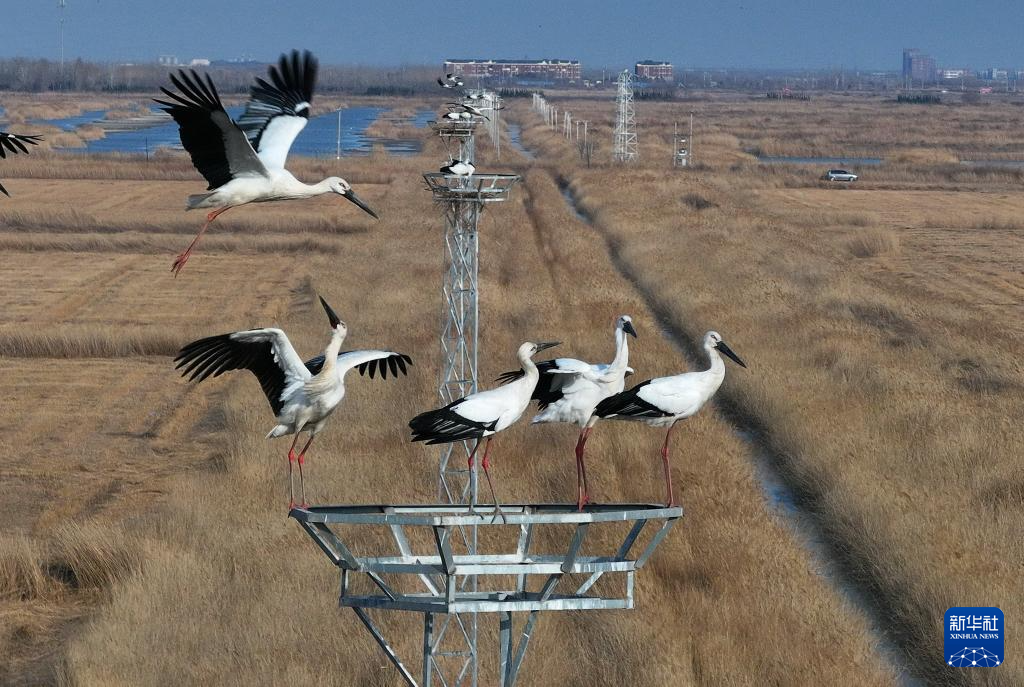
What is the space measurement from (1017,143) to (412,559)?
127619 millimetres

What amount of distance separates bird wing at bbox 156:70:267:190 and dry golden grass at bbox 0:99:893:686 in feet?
17.8

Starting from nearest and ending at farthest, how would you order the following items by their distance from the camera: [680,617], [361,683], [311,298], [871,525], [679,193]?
[361,683], [680,617], [871,525], [311,298], [679,193]

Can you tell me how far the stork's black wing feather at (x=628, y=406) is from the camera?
445 inches

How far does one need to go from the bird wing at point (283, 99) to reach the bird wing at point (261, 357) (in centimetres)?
268

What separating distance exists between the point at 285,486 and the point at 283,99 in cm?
881

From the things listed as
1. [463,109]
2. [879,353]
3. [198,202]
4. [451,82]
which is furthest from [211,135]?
[879,353]

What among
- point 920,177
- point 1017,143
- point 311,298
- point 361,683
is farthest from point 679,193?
point 1017,143

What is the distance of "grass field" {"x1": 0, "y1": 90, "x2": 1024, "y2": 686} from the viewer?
15344 mm

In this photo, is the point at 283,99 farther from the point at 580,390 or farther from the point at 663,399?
the point at 663,399

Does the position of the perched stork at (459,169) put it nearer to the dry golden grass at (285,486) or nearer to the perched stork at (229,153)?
the dry golden grass at (285,486)

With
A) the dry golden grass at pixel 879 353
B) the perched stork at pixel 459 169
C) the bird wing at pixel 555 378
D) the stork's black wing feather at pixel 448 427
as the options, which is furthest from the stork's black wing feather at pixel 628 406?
the perched stork at pixel 459 169

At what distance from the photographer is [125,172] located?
79.7 metres

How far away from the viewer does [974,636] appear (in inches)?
627

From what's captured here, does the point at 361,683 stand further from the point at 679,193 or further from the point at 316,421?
the point at 679,193
